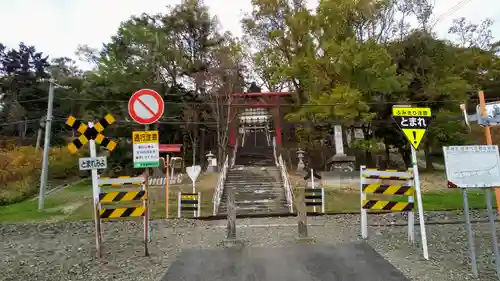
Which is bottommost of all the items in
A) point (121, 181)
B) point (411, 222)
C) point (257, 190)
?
point (257, 190)

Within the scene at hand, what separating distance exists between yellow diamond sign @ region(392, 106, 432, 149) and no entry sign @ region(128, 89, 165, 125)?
3.86 m

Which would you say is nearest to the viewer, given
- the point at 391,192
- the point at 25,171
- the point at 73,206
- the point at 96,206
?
the point at 96,206

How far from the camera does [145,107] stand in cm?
633

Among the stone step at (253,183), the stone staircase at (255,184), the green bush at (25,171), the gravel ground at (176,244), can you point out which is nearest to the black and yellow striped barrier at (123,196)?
the gravel ground at (176,244)

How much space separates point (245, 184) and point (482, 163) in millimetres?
12526

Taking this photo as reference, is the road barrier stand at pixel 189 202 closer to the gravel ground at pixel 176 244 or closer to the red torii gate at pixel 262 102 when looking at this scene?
the gravel ground at pixel 176 244

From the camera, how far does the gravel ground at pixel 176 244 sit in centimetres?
528

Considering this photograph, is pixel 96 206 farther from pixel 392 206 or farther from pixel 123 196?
pixel 392 206

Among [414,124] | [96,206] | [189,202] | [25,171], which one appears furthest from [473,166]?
[25,171]

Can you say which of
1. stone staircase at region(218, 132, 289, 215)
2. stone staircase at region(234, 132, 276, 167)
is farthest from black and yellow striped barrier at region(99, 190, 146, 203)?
stone staircase at region(234, 132, 276, 167)

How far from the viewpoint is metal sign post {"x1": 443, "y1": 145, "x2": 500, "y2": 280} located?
4855mm

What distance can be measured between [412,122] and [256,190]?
34.5 ft

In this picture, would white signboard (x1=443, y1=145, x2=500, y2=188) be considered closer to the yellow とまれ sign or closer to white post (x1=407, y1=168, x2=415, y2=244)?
white post (x1=407, y1=168, x2=415, y2=244)

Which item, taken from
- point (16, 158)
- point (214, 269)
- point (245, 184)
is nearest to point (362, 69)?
point (245, 184)
